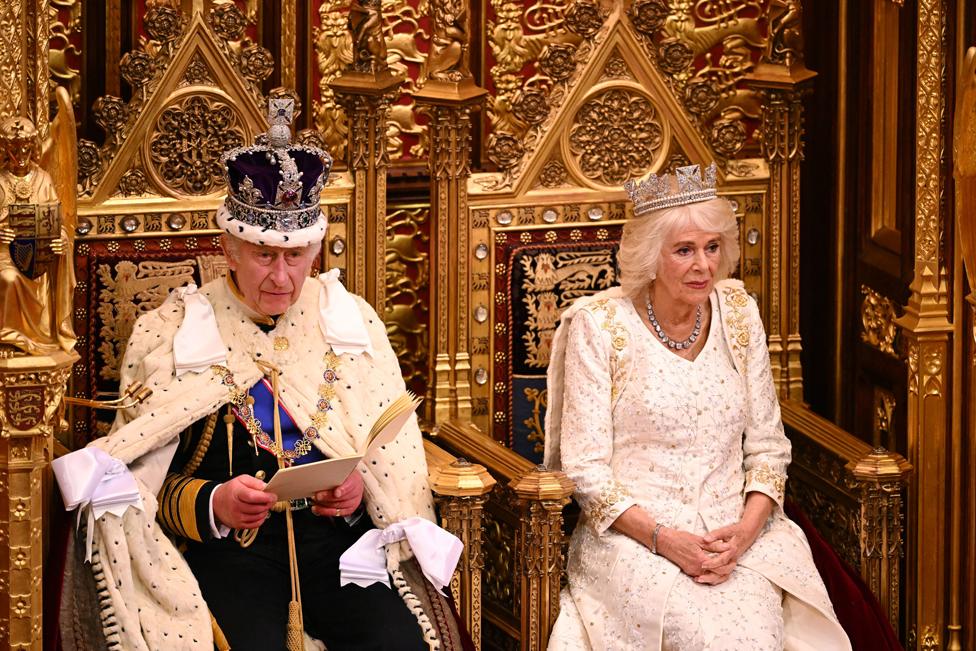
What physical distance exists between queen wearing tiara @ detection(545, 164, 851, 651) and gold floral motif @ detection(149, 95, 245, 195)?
43.8 inches

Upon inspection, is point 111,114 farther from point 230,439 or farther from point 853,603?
point 853,603

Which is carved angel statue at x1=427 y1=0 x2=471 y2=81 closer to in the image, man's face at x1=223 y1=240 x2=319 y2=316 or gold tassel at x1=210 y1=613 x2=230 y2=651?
man's face at x1=223 y1=240 x2=319 y2=316

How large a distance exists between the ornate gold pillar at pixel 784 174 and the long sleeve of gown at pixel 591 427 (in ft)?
3.52

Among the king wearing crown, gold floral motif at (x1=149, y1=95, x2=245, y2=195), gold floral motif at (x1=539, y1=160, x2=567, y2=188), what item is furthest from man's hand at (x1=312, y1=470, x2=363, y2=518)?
gold floral motif at (x1=539, y1=160, x2=567, y2=188)

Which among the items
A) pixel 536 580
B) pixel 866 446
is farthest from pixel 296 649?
pixel 866 446

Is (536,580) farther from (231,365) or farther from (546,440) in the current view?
(231,365)

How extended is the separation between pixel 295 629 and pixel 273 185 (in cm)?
113

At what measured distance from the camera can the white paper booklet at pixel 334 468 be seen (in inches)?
209

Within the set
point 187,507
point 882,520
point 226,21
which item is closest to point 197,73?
point 226,21

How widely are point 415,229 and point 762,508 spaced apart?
161 centimetres

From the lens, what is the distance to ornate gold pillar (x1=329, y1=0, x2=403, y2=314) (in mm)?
6324

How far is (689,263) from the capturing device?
230 inches

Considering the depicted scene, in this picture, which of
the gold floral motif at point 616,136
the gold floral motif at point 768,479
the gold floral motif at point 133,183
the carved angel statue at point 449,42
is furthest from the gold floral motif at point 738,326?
the gold floral motif at point 133,183

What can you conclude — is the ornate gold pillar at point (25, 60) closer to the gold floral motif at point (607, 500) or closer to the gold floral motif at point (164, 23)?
the gold floral motif at point (164, 23)
